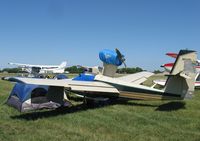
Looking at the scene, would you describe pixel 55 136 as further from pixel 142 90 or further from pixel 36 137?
pixel 142 90

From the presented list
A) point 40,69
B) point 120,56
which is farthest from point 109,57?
point 40,69

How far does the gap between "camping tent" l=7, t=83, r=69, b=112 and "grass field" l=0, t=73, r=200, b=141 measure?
0.24 meters

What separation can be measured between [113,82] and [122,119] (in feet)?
10.7

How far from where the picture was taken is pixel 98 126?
7535 mm

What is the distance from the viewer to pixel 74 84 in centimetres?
1000

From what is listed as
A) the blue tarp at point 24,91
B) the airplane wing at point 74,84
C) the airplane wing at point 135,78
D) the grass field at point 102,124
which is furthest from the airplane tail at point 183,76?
the blue tarp at point 24,91

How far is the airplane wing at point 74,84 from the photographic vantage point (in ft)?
28.5

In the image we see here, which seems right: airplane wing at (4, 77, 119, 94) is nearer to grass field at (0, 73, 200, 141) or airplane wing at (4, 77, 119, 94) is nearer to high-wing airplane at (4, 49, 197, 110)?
high-wing airplane at (4, 49, 197, 110)

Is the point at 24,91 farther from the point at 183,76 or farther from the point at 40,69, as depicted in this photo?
the point at 40,69

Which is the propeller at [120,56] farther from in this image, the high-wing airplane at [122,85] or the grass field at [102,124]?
the grass field at [102,124]

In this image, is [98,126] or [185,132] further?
[98,126]

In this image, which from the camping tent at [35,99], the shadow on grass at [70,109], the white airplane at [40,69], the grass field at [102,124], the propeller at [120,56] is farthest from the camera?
the white airplane at [40,69]

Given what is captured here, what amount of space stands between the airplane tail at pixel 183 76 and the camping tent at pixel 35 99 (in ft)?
13.9

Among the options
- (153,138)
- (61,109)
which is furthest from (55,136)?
(61,109)
